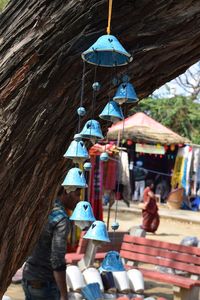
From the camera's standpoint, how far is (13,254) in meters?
2.40

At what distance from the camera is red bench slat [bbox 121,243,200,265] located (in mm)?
7508

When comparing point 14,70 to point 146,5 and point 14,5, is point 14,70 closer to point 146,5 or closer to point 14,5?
point 14,5

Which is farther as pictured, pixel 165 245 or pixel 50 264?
pixel 165 245

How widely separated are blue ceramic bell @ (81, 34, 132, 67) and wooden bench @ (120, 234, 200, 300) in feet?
16.6

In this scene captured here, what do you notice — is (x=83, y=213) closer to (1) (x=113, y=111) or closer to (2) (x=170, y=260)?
(1) (x=113, y=111)

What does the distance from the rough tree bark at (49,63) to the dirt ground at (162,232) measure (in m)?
5.19

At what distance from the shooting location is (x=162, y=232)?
15.2m

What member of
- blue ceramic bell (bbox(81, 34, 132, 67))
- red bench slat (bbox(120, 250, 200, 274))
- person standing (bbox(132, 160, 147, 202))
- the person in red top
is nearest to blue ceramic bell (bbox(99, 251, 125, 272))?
blue ceramic bell (bbox(81, 34, 132, 67))

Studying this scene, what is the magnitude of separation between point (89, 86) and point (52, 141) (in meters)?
0.31

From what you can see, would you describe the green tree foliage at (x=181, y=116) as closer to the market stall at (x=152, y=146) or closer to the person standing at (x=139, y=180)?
the market stall at (x=152, y=146)

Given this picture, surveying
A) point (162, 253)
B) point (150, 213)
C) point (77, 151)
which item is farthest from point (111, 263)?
point (150, 213)

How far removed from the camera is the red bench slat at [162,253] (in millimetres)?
7508

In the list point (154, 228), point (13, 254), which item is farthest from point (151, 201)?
point (13, 254)

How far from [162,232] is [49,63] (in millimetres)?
13527
